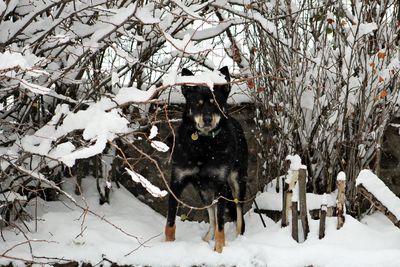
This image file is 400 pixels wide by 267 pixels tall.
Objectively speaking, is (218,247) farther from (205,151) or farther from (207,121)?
(207,121)

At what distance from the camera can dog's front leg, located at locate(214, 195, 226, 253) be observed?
620 centimetres

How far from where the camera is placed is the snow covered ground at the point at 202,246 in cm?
588

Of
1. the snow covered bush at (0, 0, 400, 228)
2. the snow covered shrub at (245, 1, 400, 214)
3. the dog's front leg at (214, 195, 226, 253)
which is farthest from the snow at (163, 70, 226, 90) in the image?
the snow covered shrub at (245, 1, 400, 214)

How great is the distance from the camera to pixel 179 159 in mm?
6520

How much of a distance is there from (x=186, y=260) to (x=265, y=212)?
1.69m

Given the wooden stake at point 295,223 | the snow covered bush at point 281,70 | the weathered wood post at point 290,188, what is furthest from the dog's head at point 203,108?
→ the wooden stake at point 295,223

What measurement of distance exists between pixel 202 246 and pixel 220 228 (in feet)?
0.77

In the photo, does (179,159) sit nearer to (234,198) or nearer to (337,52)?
(234,198)

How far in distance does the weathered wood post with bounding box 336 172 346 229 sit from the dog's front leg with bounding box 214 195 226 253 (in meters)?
1.04

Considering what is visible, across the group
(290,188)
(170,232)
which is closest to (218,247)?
(170,232)

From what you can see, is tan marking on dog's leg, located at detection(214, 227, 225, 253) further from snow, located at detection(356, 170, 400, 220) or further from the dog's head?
snow, located at detection(356, 170, 400, 220)

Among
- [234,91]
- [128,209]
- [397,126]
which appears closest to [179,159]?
[128,209]

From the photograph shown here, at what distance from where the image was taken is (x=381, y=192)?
603cm

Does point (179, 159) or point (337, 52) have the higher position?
point (337, 52)
